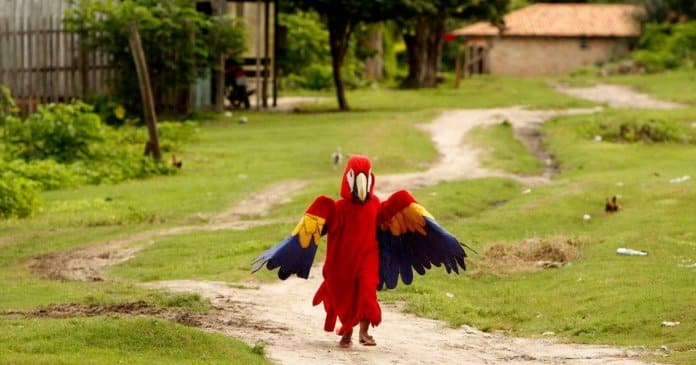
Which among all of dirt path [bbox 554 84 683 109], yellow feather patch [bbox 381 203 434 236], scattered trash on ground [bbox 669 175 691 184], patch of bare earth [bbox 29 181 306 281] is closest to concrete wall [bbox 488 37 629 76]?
dirt path [bbox 554 84 683 109]

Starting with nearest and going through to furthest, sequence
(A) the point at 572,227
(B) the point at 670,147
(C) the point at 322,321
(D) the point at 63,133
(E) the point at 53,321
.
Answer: (E) the point at 53,321 → (C) the point at 322,321 → (A) the point at 572,227 → (D) the point at 63,133 → (B) the point at 670,147

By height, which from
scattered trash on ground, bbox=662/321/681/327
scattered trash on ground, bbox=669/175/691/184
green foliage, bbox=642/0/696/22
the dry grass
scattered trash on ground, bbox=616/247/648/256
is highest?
green foliage, bbox=642/0/696/22

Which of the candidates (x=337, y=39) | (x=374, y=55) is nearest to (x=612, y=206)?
(x=337, y=39)

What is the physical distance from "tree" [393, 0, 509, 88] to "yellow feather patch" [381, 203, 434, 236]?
1234 inches

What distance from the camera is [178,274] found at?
16.0 metres

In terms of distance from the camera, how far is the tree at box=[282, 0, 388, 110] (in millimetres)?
37094

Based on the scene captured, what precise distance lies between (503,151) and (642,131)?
416 centimetres

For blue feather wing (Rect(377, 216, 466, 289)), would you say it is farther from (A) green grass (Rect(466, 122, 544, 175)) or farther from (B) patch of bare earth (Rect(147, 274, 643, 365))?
(A) green grass (Rect(466, 122, 544, 175))


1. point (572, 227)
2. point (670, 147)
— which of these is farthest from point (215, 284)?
→ point (670, 147)

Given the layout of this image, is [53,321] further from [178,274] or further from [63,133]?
[63,133]

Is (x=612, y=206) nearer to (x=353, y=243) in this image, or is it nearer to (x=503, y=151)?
(x=503, y=151)

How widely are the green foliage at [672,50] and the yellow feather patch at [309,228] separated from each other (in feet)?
164

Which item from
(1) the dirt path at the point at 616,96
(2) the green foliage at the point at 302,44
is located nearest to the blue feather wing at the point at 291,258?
(1) the dirt path at the point at 616,96

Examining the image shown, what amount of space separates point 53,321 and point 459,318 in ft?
13.8
